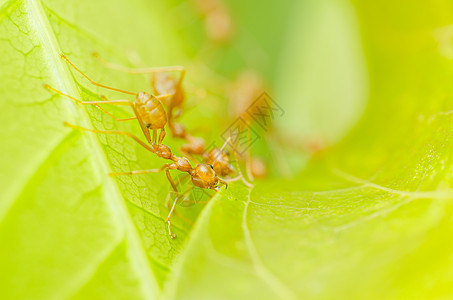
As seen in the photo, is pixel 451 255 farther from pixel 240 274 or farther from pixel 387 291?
pixel 240 274

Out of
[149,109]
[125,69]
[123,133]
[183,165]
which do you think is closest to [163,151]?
[183,165]

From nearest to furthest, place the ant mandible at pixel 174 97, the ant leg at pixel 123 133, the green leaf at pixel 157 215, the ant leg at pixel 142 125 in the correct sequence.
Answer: the green leaf at pixel 157 215, the ant leg at pixel 123 133, the ant leg at pixel 142 125, the ant mandible at pixel 174 97

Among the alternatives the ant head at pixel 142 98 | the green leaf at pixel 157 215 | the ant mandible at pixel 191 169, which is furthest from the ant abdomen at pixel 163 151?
the ant head at pixel 142 98

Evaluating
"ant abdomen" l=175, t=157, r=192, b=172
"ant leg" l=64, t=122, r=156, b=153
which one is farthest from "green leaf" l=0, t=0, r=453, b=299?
"ant abdomen" l=175, t=157, r=192, b=172

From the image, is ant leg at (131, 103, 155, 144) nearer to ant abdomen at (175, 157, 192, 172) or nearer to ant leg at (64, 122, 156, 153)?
ant leg at (64, 122, 156, 153)

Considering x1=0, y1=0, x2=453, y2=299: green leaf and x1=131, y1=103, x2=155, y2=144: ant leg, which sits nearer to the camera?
x1=0, y1=0, x2=453, y2=299: green leaf

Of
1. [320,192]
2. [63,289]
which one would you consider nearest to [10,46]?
[63,289]

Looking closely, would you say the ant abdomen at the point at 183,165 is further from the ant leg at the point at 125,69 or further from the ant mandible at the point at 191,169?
the ant leg at the point at 125,69

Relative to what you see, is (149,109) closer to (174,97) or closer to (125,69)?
(125,69)
